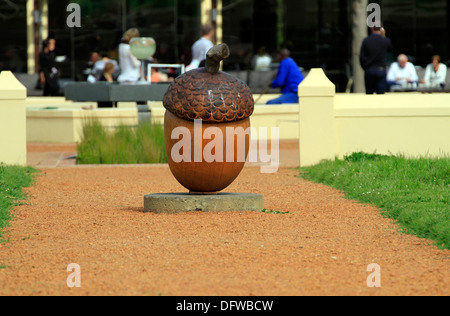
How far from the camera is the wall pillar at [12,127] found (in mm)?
13203

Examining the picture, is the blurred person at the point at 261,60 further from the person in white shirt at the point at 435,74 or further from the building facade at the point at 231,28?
the person in white shirt at the point at 435,74

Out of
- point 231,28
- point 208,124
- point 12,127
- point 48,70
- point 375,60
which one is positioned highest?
point 231,28

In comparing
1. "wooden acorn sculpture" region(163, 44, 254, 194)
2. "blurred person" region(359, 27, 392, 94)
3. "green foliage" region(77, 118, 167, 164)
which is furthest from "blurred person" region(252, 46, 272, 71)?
"wooden acorn sculpture" region(163, 44, 254, 194)

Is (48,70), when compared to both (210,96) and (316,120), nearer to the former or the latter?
(316,120)

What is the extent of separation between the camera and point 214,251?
21.9 ft

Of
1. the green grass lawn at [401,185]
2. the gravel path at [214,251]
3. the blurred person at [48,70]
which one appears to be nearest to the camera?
the gravel path at [214,251]

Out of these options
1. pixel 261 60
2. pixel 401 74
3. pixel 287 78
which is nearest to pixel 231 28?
pixel 261 60

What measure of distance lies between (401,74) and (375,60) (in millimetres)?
6085

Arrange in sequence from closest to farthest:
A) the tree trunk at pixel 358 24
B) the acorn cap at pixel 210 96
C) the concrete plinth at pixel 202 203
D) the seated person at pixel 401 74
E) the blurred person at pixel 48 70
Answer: the acorn cap at pixel 210 96 < the concrete plinth at pixel 202 203 < the seated person at pixel 401 74 < the tree trunk at pixel 358 24 < the blurred person at pixel 48 70

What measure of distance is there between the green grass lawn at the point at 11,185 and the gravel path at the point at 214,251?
0.57 feet

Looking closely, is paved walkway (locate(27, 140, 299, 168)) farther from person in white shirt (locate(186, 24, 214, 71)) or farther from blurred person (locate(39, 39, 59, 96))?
blurred person (locate(39, 39, 59, 96))

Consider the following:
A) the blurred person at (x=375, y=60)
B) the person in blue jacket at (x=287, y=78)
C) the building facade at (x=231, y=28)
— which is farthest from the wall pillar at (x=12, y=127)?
the building facade at (x=231, y=28)

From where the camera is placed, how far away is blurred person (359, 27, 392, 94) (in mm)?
17062

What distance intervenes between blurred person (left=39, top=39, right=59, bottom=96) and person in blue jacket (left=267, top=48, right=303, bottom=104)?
29.6 ft
